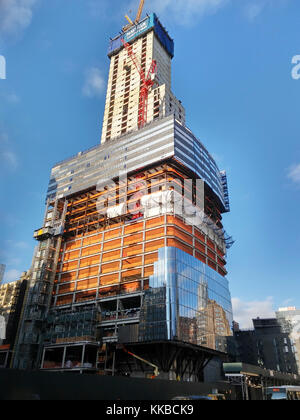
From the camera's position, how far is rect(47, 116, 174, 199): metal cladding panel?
352ft

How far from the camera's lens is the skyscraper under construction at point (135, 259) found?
79875 millimetres

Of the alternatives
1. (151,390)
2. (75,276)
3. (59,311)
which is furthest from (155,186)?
(151,390)

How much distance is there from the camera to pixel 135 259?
94.3 meters

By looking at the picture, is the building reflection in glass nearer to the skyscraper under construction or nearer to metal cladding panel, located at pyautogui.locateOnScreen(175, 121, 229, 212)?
the skyscraper under construction

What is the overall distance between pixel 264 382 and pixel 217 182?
70.9m

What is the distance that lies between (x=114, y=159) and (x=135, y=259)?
40.8m

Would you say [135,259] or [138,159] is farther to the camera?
[138,159]

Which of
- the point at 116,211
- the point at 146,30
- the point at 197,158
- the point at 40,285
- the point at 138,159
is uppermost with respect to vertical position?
the point at 146,30

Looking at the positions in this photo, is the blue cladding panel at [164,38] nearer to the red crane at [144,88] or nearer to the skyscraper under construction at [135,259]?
the red crane at [144,88]

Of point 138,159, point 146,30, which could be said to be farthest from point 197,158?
point 146,30

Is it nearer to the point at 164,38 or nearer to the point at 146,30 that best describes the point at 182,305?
the point at 146,30

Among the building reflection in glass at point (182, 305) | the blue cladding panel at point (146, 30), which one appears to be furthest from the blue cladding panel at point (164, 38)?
the building reflection in glass at point (182, 305)

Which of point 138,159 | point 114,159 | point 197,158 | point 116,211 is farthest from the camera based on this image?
point 114,159

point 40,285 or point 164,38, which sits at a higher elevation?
point 164,38
